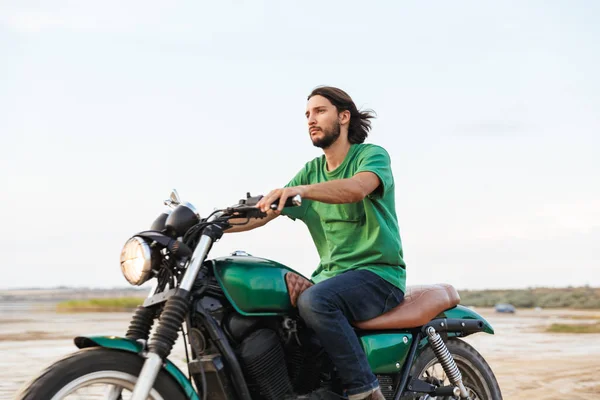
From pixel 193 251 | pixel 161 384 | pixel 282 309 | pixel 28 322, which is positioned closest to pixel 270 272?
pixel 282 309

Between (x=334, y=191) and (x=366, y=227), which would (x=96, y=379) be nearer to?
(x=334, y=191)

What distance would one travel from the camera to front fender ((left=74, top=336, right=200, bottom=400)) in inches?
160

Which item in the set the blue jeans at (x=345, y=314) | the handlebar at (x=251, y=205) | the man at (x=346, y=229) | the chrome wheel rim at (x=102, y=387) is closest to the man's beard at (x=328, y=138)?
the man at (x=346, y=229)

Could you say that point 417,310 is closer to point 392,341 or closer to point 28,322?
point 392,341

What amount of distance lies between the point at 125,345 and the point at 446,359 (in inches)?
90.8

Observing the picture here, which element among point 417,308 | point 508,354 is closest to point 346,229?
point 417,308

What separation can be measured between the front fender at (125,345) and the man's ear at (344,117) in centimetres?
198

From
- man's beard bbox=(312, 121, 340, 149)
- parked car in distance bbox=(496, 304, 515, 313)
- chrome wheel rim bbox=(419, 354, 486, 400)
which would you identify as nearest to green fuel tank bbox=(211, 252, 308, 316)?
man's beard bbox=(312, 121, 340, 149)

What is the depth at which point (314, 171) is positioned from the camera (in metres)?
5.64

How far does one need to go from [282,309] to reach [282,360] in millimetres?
271

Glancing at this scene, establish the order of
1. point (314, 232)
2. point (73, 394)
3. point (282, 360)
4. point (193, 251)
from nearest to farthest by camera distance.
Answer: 1. point (73, 394)
2. point (193, 251)
3. point (282, 360)
4. point (314, 232)

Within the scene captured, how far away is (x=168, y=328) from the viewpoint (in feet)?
→ 13.6

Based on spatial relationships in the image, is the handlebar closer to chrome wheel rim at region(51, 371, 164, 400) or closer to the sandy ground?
Result: the sandy ground

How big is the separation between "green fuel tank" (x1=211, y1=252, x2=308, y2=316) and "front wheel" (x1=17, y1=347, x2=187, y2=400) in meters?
0.58
